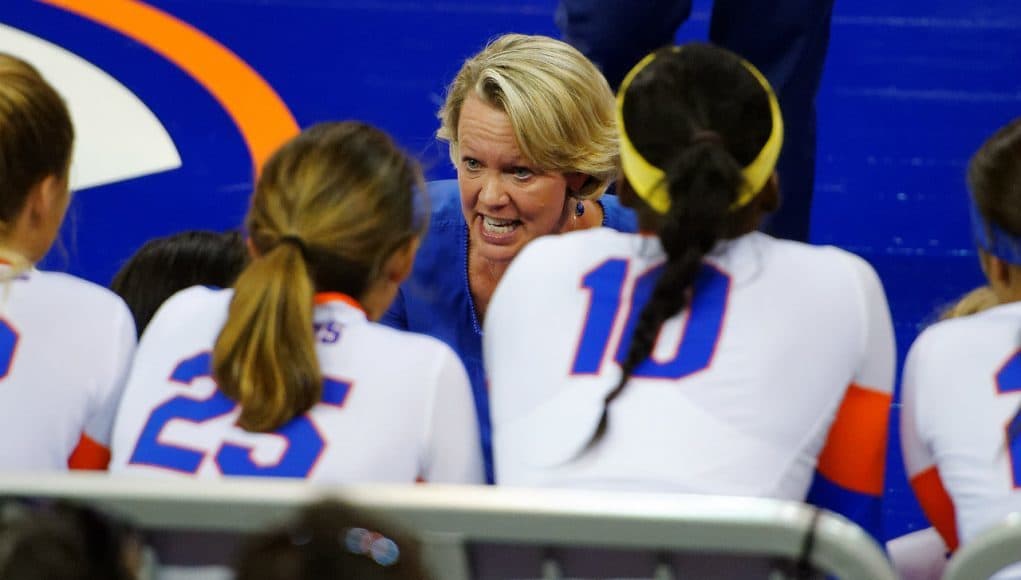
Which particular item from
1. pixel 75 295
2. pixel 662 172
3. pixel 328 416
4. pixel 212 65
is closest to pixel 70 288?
pixel 75 295

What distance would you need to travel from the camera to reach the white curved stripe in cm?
443

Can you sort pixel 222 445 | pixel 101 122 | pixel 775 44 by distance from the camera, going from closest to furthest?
pixel 222 445 < pixel 775 44 < pixel 101 122

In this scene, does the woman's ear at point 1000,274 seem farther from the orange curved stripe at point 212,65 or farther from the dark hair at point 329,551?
the orange curved stripe at point 212,65

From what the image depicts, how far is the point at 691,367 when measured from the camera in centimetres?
186

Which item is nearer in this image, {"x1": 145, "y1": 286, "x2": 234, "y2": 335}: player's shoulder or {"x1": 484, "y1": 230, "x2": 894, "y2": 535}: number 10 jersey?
{"x1": 484, "y1": 230, "x2": 894, "y2": 535}: number 10 jersey

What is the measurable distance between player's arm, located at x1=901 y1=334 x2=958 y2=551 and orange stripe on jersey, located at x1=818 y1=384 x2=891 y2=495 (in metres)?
0.03

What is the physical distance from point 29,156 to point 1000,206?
121 cm

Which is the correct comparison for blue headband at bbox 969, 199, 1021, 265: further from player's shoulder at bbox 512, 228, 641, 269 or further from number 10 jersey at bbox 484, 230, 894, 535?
player's shoulder at bbox 512, 228, 641, 269

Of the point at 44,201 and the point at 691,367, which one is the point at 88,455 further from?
the point at 691,367

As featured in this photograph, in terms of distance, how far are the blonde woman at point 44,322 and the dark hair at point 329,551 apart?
2.69 feet

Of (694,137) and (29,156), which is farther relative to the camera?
(29,156)

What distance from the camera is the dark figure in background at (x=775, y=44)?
3783 mm

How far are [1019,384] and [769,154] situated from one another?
16.0 inches

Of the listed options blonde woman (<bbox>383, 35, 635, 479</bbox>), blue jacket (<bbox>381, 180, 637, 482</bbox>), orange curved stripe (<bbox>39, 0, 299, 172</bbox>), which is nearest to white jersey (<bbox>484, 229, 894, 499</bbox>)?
blonde woman (<bbox>383, 35, 635, 479</bbox>)
